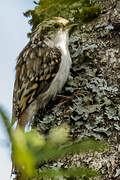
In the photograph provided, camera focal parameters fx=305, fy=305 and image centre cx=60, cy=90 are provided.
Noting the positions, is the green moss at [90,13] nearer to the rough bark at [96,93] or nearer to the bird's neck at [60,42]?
the rough bark at [96,93]

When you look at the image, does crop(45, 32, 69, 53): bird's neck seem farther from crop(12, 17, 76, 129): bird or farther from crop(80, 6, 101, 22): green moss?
crop(80, 6, 101, 22): green moss

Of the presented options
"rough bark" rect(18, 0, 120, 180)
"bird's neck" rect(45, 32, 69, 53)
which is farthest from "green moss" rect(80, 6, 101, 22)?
"bird's neck" rect(45, 32, 69, 53)

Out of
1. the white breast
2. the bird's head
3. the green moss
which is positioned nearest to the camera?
the white breast

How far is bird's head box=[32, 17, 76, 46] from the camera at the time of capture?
1.91m

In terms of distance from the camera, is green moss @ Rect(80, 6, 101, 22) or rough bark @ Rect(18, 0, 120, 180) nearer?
rough bark @ Rect(18, 0, 120, 180)

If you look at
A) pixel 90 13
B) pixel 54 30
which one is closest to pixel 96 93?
pixel 90 13

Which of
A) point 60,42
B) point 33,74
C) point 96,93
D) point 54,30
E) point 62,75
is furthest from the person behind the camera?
point 54,30

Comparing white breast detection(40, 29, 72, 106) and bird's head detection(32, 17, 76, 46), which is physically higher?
bird's head detection(32, 17, 76, 46)

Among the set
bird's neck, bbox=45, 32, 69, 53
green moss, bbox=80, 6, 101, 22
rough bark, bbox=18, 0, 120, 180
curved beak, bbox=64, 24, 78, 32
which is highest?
green moss, bbox=80, 6, 101, 22

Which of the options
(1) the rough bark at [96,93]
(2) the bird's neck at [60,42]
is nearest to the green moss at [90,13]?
(1) the rough bark at [96,93]

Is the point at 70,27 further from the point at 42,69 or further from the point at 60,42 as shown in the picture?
the point at 42,69

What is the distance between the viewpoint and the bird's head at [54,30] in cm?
191

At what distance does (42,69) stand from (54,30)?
1.18 ft

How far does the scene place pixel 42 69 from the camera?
1811 mm
